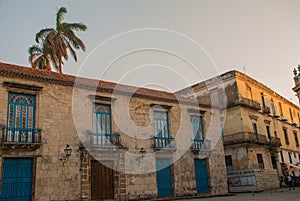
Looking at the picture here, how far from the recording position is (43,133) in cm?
1437

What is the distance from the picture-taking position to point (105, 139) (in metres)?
16.3

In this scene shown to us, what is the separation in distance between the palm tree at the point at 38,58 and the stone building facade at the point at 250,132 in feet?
49.1

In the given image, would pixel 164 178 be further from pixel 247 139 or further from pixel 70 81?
pixel 247 139

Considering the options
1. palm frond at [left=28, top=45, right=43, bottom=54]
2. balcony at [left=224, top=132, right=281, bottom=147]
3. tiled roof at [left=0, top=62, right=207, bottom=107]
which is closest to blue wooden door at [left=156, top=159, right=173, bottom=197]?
tiled roof at [left=0, top=62, right=207, bottom=107]

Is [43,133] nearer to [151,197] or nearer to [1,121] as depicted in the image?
[1,121]

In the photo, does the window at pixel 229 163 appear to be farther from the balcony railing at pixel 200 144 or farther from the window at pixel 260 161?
the balcony railing at pixel 200 144

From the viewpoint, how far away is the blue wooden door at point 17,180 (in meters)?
12.8

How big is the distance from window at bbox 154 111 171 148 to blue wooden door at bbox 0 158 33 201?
7517 millimetres

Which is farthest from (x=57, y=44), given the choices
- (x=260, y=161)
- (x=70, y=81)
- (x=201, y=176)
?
(x=260, y=161)

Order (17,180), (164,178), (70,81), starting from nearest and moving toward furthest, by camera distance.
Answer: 1. (17,180)
2. (70,81)
3. (164,178)

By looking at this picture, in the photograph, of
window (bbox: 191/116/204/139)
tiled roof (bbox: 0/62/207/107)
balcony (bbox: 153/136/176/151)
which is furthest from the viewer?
window (bbox: 191/116/204/139)

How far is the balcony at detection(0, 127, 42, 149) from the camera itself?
42.8 feet

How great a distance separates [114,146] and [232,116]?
1511 centimetres

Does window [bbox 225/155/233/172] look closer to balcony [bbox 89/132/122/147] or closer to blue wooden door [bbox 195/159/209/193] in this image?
blue wooden door [bbox 195/159/209/193]
